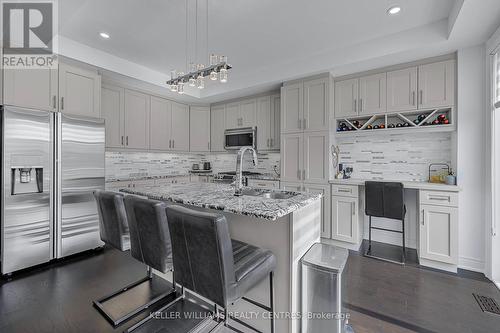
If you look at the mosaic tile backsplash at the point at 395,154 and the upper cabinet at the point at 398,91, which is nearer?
the upper cabinet at the point at 398,91

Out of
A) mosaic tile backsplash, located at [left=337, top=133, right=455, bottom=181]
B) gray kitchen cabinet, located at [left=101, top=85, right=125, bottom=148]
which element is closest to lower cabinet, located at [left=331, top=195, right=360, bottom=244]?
mosaic tile backsplash, located at [left=337, top=133, right=455, bottom=181]

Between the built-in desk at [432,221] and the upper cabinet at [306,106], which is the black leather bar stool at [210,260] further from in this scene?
the upper cabinet at [306,106]

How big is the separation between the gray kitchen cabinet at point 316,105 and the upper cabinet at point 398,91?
237 mm

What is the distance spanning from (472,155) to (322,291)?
2587mm

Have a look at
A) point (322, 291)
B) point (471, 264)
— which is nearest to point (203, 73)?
point (322, 291)

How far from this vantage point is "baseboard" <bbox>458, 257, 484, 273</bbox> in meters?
2.59

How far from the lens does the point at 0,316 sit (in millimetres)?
1852

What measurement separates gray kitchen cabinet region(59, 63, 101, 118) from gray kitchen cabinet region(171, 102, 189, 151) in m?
1.62

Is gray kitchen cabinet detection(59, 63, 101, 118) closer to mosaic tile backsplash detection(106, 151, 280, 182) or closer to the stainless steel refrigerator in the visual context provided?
the stainless steel refrigerator

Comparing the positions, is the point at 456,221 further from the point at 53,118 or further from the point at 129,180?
the point at 53,118

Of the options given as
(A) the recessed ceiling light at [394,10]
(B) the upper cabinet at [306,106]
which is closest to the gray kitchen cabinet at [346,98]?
(B) the upper cabinet at [306,106]

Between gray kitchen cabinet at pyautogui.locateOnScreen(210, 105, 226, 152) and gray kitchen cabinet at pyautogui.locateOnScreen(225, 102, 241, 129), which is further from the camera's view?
gray kitchen cabinet at pyautogui.locateOnScreen(210, 105, 226, 152)

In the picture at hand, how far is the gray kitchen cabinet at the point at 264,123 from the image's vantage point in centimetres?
438

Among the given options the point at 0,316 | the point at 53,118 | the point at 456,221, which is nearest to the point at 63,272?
the point at 0,316
